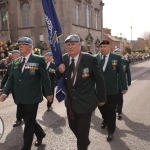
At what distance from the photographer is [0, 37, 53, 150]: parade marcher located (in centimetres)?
494

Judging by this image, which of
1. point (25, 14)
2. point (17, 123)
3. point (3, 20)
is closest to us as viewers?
point (17, 123)

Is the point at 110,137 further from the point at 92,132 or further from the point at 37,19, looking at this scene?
the point at 37,19

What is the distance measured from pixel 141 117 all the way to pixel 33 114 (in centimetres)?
389

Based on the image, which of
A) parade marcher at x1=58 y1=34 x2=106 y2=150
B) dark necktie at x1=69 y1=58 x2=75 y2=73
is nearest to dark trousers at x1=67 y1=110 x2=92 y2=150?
parade marcher at x1=58 y1=34 x2=106 y2=150

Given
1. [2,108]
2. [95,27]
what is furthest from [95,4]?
[2,108]

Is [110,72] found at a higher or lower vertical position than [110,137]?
higher

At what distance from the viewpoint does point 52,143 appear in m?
5.66

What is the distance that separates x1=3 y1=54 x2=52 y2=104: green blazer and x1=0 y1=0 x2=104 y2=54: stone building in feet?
83.9

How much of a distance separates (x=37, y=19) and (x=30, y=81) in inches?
1127

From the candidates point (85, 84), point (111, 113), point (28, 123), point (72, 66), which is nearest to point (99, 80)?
point (85, 84)

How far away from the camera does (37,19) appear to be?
107 ft

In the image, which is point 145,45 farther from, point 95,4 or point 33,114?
point 33,114

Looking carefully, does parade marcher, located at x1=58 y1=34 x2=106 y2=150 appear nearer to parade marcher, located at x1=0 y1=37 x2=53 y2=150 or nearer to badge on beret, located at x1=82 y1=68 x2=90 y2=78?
badge on beret, located at x1=82 y1=68 x2=90 y2=78

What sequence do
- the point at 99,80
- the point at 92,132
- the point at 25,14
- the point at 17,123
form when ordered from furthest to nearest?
the point at 25,14
the point at 17,123
the point at 92,132
the point at 99,80
